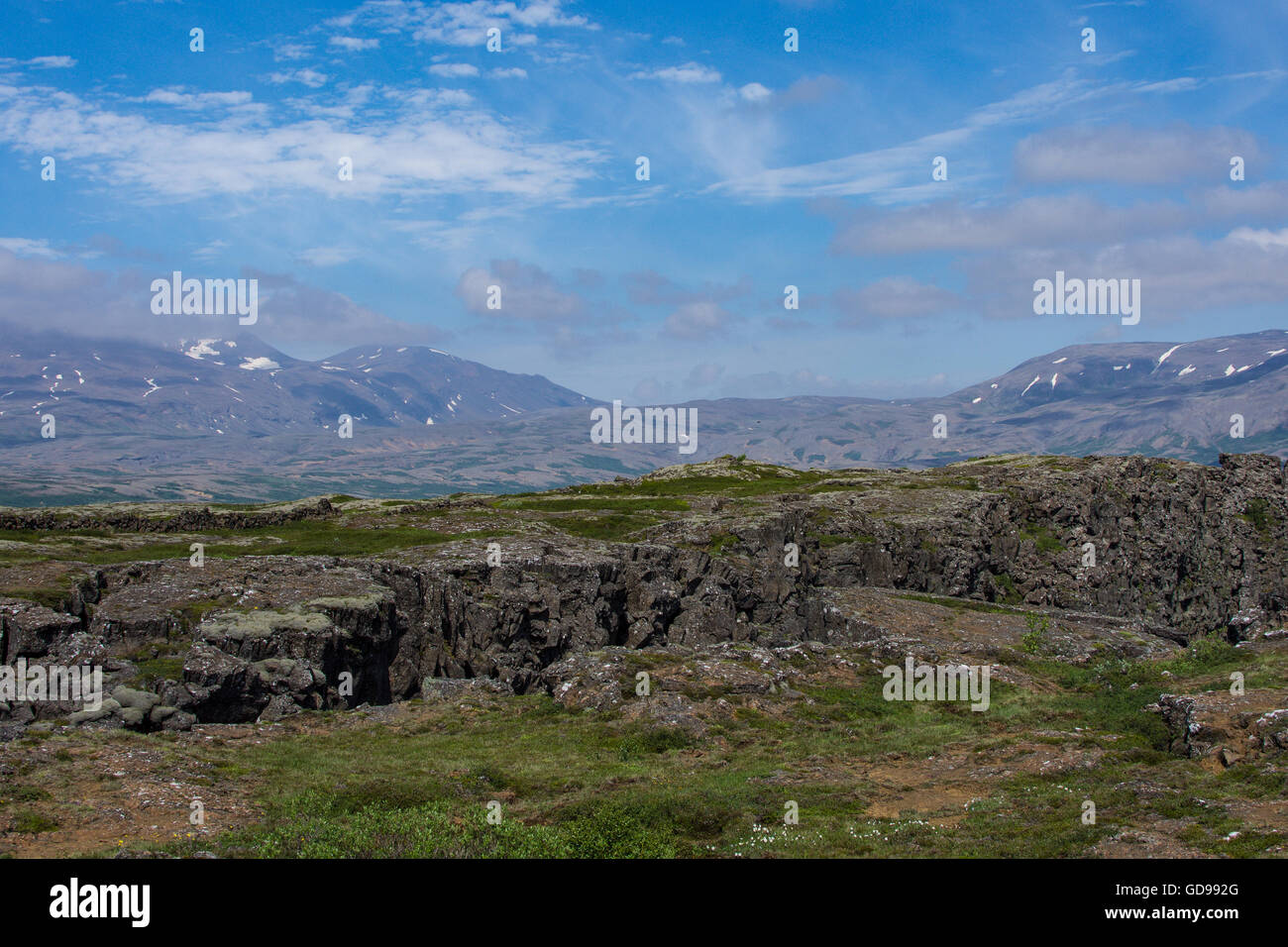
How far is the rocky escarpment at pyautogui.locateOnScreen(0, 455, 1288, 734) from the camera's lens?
51.1m

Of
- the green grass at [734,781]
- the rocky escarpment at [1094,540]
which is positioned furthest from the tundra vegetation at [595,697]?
the rocky escarpment at [1094,540]

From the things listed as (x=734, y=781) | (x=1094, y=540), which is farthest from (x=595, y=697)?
(x=1094, y=540)

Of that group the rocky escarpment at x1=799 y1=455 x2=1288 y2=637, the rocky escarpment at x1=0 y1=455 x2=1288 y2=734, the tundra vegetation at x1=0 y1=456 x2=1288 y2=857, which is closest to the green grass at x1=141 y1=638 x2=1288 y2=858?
the tundra vegetation at x1=0 y1=456 x2=1288 y2=857

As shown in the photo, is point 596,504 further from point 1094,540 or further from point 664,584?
point 1094,540

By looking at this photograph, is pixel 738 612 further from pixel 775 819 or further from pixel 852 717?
pixel 775 819

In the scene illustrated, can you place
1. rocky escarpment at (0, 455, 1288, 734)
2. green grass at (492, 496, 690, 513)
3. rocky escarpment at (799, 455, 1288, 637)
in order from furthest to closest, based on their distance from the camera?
green grass at (492, 496, 690, 513) < rocky escarpment at (799, 455, 1288, 637) < rocky escarpment at (0, 455, 1288, 734)

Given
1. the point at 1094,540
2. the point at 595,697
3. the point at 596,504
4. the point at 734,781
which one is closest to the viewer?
the point at 734,781

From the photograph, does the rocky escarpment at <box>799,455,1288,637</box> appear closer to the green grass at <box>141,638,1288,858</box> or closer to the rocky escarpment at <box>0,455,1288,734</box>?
the rocky escarpment at <box>0,455,1288,734</box>

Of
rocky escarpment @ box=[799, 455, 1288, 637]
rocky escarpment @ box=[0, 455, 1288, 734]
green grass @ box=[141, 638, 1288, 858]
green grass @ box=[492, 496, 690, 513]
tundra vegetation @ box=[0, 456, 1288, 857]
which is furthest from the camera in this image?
green grass @ box=[492, 496, 690, 513]

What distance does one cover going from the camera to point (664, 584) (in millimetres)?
75562

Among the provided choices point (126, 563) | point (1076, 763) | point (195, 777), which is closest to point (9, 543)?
point (126, 563)

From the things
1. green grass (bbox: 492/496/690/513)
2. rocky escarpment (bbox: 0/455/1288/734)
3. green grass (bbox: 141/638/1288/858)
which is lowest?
green grass (bbox: 141/638/1288/858)

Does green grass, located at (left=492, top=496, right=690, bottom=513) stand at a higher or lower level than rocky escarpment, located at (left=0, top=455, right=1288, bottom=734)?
higher
